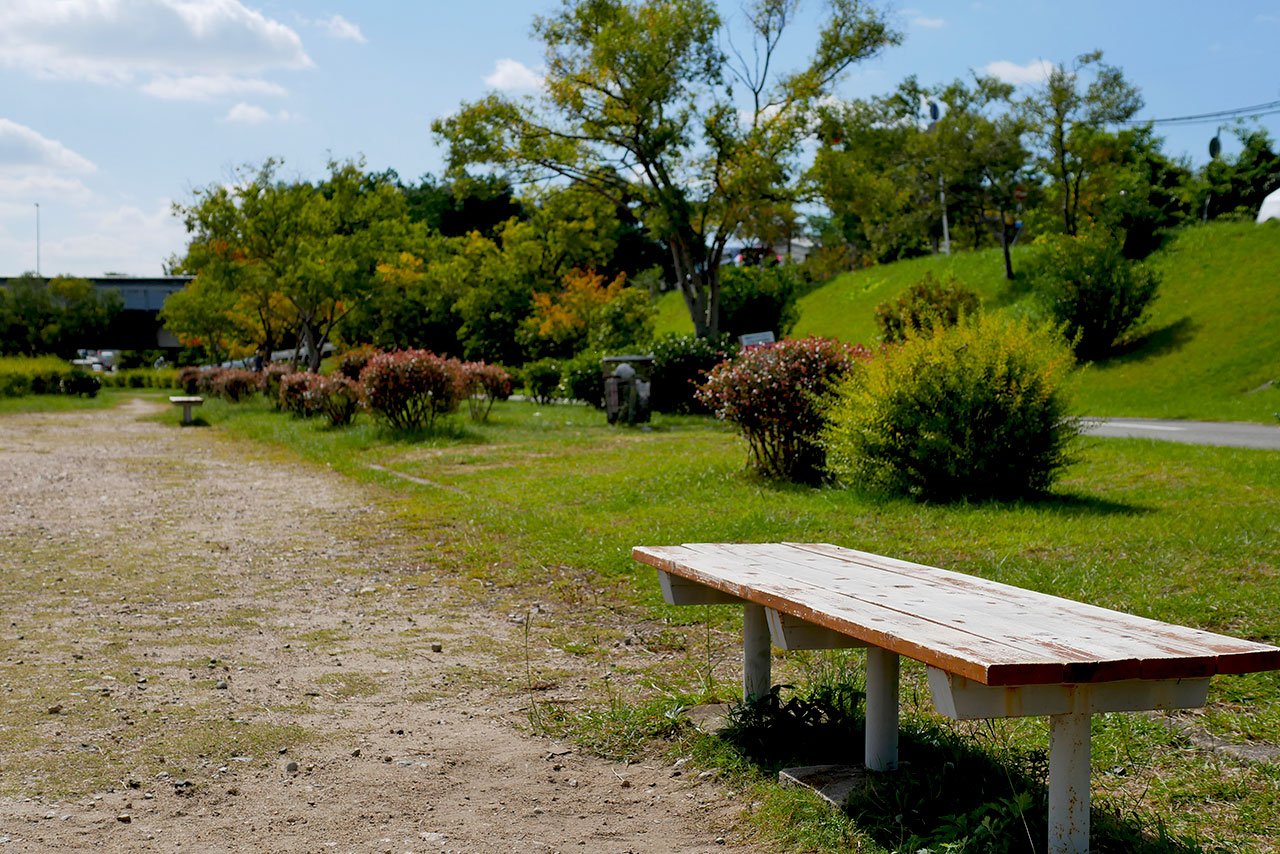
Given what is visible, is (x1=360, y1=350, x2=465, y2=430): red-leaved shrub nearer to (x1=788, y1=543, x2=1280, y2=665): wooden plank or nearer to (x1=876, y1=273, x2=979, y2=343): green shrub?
(x1=876, y1=273, x2=979, y2=343): green shrub

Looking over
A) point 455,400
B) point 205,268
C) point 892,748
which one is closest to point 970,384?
point 892,748

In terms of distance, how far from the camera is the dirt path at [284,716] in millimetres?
3395

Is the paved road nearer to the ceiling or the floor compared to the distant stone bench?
nearer to the floor

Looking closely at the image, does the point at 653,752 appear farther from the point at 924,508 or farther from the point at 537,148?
the point at 537,148

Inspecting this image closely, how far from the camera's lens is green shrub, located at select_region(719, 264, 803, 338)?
1342 inches

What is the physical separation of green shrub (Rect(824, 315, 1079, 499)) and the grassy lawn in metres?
0.42

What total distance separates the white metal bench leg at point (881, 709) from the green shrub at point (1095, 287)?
22.3 metres

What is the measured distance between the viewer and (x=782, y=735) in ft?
12.9

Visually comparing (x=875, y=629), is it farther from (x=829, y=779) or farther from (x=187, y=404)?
(x=187, y=404)

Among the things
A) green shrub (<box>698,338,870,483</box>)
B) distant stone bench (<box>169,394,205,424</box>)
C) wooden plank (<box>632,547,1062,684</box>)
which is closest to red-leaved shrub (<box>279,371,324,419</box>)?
distant stone bench (<box>169,394,205,424</box>)

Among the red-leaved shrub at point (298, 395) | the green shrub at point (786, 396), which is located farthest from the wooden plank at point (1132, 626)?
the red-leaved shrub at point (298, 395)

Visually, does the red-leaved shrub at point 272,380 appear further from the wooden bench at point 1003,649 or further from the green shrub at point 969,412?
the wooden bench at point 1003,649

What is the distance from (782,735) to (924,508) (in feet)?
15.7

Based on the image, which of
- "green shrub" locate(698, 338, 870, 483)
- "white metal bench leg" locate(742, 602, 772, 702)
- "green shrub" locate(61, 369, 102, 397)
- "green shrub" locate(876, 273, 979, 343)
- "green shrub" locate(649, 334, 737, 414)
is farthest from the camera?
"green shrub" locate(61, 369, 102, 397)
